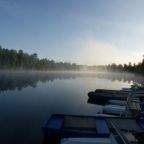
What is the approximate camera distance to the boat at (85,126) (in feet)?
49.9

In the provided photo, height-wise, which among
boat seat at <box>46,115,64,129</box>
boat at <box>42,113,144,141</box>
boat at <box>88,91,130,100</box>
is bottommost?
boat at <box>88,91,130,100</box>

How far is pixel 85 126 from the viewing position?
58.5ft

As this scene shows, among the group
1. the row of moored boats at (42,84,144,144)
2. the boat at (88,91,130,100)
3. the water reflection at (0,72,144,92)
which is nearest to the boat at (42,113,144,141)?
the row of moored boats at (42,84,144,144)

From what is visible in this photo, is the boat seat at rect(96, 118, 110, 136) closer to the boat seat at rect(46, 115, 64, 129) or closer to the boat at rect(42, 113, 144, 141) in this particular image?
the boat at rect(42, 113, 144, 141)

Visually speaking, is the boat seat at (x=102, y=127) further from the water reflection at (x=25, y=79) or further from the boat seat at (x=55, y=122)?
the water reflection at (x=25, y=79)

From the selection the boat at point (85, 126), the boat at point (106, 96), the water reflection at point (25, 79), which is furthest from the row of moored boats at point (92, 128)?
the water reflection at point (25, 79)

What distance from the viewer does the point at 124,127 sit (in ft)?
58.7

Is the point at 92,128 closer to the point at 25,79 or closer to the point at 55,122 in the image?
the point at 55,122

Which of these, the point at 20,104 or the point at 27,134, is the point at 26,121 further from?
the point at 20,104

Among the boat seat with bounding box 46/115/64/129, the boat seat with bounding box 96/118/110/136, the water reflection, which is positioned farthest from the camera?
the water reflection

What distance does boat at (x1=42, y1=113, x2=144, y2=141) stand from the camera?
1520cm

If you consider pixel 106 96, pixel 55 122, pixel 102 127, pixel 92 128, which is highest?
pixel 55 122

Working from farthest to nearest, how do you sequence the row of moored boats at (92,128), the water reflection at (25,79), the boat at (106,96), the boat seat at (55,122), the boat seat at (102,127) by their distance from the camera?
the water reflection at (25,79)
the boat at (106,96)
the boat seat at (55,122)
the boat seat at (102,127)
the row of moored boats at (92,128)

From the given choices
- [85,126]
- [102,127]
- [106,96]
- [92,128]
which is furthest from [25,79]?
[102,127]
